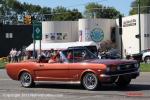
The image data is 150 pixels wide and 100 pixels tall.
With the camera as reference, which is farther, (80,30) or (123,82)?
(80,30)

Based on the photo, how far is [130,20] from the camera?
6844 cm

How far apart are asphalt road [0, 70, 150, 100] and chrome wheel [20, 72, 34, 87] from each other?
25 centimetres

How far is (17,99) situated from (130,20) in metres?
53.9

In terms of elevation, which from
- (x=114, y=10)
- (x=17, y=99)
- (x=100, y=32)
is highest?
(x=114, y=10)

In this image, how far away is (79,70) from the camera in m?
18.0

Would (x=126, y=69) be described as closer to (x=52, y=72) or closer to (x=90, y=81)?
(x=90, y=81)

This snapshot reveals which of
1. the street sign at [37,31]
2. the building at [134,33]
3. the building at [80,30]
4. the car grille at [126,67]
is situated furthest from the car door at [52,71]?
the building at [80,30]

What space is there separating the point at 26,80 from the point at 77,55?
2.46 metres

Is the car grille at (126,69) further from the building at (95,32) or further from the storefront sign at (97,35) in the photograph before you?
the storefront sign at (97,35)

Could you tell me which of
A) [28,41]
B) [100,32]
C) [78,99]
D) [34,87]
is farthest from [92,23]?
[78,99]

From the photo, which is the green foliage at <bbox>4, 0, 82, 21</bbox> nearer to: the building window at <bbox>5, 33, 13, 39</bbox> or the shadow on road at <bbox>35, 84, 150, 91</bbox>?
the building window at <bbox>5, 33, 13, 39</bbox>

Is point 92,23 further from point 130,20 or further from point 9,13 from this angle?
point 9,13

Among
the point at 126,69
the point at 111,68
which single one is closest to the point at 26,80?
the point at 111,68

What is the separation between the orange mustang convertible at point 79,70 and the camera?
1736 centimetres
